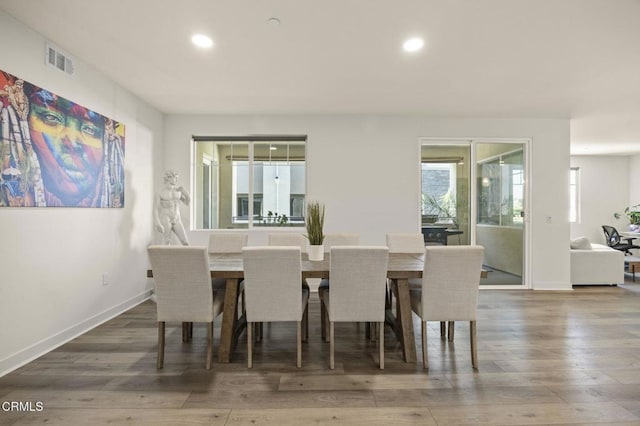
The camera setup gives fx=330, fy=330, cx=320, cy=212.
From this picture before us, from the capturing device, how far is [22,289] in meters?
2.47

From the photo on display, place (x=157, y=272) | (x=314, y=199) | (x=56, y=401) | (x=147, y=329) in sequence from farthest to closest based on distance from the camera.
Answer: (x=314, y=199) < (x=147, y=329) < (x=157, y=272) < (x=56, y=401)

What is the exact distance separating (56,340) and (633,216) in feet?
35.1

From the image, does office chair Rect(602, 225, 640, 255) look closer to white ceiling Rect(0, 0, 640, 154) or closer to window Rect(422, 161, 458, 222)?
white ceiling Rect(0, 0, 640, 154)

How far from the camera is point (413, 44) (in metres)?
2.76

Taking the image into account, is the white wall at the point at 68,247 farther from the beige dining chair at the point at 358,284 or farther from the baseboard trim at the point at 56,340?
the beige dining chair at the point at 358,284

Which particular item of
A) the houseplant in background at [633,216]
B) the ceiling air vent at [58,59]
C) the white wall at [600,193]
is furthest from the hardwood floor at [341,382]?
the white wall at [600,193]

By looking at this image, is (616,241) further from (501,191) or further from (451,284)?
(451,284)

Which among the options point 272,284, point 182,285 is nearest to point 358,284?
point 272,284

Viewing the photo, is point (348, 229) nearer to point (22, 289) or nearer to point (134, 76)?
point (134, 76)

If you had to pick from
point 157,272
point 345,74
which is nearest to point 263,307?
point 157,272

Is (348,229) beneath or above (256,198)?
beneath

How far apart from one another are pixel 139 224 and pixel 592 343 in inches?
196

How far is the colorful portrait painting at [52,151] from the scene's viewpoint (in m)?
2.36

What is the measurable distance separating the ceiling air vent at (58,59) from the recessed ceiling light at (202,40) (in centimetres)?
118
